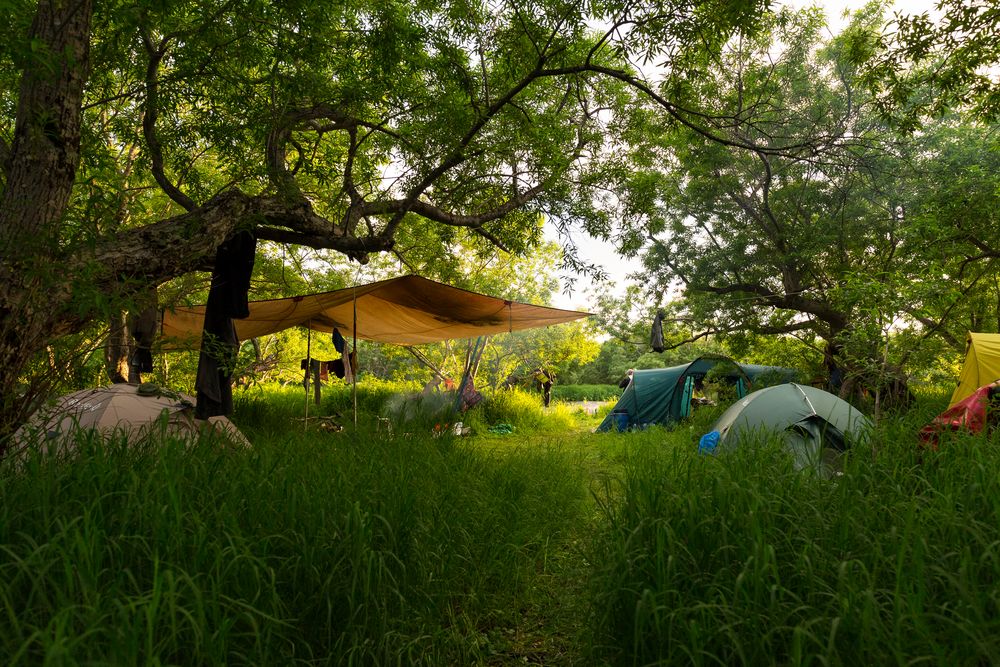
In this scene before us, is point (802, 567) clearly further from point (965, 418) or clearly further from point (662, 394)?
point (662, 394)

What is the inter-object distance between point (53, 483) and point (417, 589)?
132cm

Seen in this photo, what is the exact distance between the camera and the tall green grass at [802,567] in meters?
1.32

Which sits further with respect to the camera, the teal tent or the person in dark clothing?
the person in dark clothing

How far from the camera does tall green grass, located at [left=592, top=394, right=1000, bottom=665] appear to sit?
1.32 metres

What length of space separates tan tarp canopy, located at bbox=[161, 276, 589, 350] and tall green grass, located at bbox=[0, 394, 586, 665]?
2.76 meters

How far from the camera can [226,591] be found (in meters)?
1.59

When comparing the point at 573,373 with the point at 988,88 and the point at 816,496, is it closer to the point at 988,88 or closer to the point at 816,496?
the point at 988,88

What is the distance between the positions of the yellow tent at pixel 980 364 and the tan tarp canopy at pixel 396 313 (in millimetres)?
3799

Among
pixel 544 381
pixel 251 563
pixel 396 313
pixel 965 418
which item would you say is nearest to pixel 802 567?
pixel 251 563

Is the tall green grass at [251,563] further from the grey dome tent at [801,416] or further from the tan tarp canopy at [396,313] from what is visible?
the tan tarp canopy at [396,313]

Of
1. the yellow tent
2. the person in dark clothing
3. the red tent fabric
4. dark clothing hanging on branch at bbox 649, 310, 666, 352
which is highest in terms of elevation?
dark clothing hanging on branch at bbox 649, 310, 666, 352

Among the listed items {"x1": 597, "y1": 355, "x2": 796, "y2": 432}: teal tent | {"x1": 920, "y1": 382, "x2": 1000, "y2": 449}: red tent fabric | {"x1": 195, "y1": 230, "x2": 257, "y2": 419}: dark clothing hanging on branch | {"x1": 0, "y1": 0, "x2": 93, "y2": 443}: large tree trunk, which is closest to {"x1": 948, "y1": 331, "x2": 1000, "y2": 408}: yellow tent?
{"x1": 920, "y1": 382, "x2": 1000, "y2": 449}: red tent fabric

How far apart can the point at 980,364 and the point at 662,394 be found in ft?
15.7

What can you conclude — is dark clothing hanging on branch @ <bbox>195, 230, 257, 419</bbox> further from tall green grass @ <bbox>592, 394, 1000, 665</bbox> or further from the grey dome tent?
the grey dome tent
